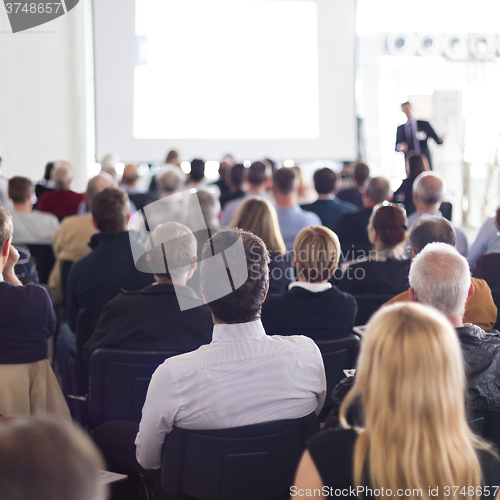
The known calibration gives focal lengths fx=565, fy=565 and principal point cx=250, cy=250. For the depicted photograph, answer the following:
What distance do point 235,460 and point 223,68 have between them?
6798mm

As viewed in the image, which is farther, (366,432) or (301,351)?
(301,351)

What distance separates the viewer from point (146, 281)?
120 inches

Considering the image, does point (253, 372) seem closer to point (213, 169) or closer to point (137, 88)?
point (137, 88)

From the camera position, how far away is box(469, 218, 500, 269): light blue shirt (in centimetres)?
368

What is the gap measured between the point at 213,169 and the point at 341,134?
222cm

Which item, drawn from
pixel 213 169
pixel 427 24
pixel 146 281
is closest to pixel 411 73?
pixel 427 24

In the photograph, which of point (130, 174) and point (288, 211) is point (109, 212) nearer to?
point (288, 211)

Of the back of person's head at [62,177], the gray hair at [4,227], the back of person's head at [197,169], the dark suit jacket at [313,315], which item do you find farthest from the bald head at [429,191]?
the back of person's head at [62,177]

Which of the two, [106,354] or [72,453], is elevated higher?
[72,453]

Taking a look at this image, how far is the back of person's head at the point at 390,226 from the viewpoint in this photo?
304cm

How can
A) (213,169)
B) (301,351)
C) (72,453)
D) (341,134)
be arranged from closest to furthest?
(72,453), (301,351), (341,134), (213,169)

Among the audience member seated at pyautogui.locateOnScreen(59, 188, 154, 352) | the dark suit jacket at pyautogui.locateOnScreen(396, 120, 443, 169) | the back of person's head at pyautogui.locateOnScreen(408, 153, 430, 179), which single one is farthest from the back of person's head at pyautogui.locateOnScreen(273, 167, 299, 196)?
the dark suit jacket at pyautogui.locateOnScreen(396, 120, 443, 169)

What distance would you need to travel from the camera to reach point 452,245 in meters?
2.77

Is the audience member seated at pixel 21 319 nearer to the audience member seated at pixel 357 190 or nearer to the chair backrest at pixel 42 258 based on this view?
the chair backrest at pixel 42 258
